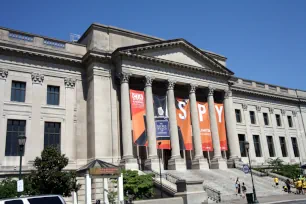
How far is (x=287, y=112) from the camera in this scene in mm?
56062

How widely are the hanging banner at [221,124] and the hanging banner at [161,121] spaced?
27.4 ft

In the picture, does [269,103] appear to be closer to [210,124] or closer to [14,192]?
[210,124]

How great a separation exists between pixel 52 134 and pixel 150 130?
10.0 metres

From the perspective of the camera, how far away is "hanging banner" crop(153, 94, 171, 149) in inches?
1342

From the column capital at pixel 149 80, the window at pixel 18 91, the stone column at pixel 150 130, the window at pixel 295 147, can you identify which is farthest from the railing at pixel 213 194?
the window at pixel 295 147

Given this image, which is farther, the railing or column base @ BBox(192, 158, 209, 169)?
column base @ BBox(192, 158, 209, 169)

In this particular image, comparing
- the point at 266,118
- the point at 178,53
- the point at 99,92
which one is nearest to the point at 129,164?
the point at 99,92

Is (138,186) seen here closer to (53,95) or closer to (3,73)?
(53,95)

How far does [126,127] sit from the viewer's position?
32.3 m

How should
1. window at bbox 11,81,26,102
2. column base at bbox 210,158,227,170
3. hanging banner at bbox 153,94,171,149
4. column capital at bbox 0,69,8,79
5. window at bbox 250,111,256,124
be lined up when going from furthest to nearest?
1. window at bbox 250,111,256,124
2. column base at bbox 210,158,227,170
3. hanging banner at bbox 153,94,171,149
4. window at bbox 11,81,26,102
5. column capital at bbox 0,69,8,79

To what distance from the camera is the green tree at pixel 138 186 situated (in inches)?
965

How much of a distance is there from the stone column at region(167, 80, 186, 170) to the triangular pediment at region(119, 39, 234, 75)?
358cm

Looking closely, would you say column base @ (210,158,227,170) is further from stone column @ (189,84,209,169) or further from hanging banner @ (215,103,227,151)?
hanging banner @ (215,103,227,151)

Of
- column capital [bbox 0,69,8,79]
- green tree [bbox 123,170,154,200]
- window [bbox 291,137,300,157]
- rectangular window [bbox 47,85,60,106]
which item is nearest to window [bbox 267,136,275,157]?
window [bbox 291,137,300,157]
